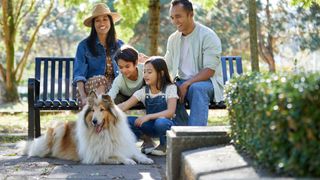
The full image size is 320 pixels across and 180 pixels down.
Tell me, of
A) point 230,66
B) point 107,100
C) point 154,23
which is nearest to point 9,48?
point 154,23

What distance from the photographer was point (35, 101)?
26.7 ft

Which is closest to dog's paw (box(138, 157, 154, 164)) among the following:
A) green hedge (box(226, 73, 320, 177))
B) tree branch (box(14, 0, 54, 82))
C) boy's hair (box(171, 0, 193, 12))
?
boy's hair (box(171, 0, 193, 12))

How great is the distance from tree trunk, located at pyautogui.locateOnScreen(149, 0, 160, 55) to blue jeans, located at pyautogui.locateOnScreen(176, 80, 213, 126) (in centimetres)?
640

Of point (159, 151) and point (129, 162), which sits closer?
point (129, 162)

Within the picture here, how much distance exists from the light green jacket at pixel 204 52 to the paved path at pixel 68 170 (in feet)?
3.80

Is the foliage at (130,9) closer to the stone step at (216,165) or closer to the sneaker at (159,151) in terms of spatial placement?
the sneaker at (159,151)

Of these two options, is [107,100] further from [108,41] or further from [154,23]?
[154,23]

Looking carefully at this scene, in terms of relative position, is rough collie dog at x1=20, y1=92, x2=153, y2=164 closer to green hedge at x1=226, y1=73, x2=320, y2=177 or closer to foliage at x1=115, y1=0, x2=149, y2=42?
green hedge at x1=226, y1=73, x2=320, y2=177

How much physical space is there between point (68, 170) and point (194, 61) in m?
2.25

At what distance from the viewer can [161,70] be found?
671 centimetres

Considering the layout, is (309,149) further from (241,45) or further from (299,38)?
(241,45)

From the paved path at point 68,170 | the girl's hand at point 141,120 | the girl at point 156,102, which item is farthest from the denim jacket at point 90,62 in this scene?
the paved path at point 68,170

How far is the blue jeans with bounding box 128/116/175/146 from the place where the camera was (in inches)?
258

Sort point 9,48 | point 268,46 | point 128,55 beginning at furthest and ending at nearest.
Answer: point 268,46, point 9,48, point 128,55
